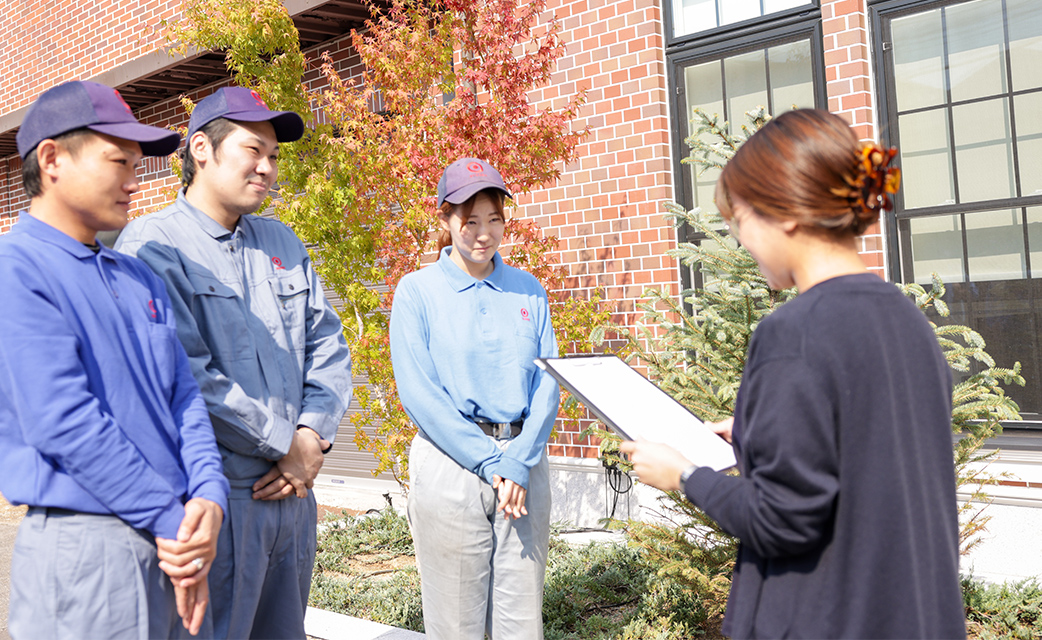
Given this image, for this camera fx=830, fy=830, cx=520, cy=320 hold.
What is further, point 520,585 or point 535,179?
point 535,179

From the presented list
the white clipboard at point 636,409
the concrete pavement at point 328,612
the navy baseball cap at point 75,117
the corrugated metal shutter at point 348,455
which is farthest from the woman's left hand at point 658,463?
the corrugated metal shutter at point 348,455

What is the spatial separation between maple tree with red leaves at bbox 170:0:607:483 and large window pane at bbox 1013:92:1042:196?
9.50 ft

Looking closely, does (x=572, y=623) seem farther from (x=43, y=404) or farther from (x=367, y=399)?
(x=43, y=404)

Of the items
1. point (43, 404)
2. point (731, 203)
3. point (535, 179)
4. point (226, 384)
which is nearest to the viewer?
point (731, 203)

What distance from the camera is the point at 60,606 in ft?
6.67

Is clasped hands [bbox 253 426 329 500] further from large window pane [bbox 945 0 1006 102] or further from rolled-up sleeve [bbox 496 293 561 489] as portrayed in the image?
large window pane [bbox 945 0 1006 102]

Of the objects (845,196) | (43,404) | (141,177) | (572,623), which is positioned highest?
(141,177)

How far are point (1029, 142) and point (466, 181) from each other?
13.5 ft

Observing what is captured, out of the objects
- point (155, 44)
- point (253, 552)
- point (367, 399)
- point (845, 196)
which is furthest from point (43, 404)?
point (155, 44)

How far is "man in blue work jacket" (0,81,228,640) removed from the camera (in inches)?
80.0

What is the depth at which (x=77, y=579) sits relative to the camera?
2041 mm

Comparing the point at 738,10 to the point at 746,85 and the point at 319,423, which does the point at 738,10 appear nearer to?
the point at 746,85

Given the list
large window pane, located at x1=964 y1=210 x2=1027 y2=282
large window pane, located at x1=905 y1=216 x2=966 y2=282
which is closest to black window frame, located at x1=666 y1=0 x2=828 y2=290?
large window pane, located at x1=905 y1=216 x2=966 y2=282

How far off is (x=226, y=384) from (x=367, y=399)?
392 cm
